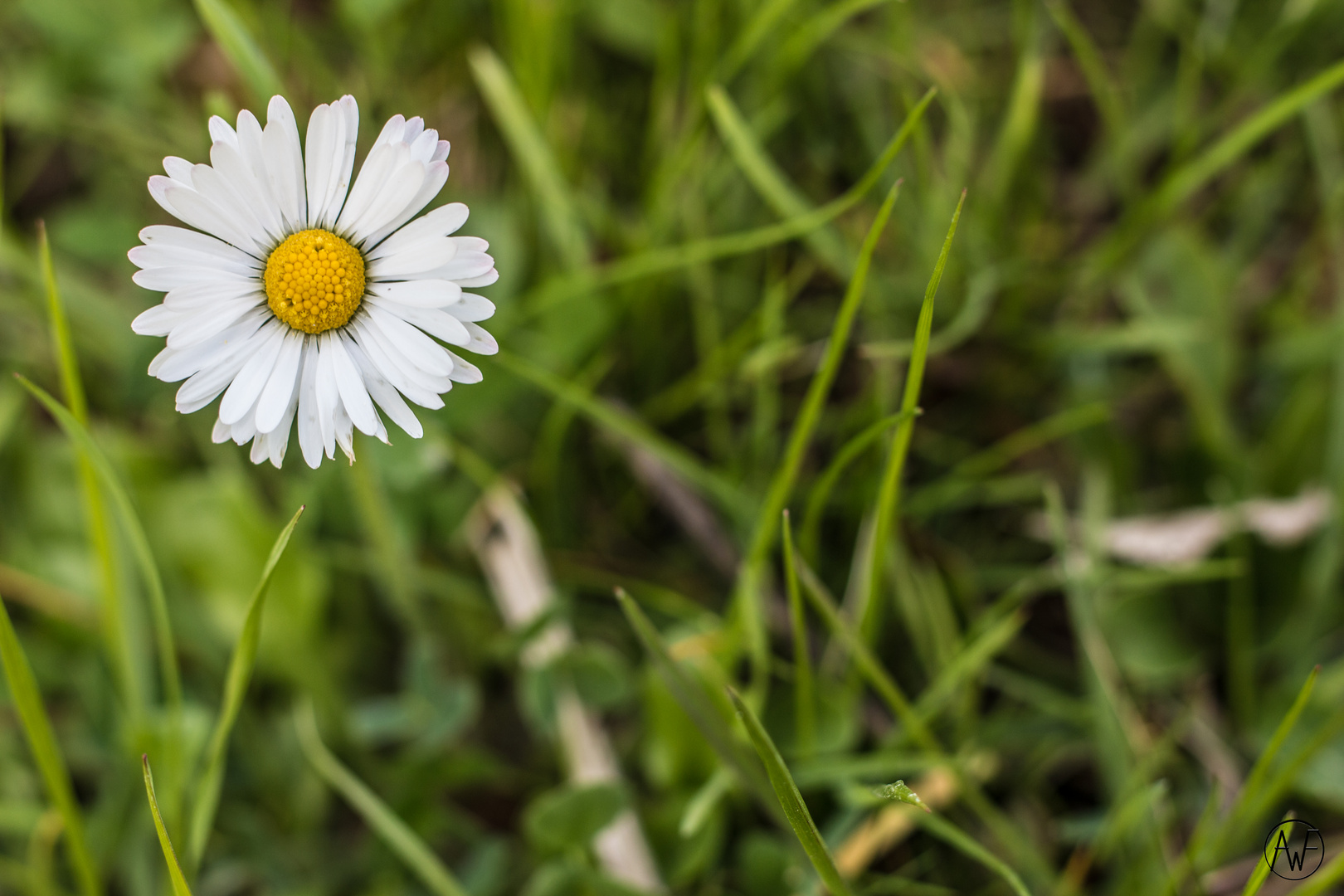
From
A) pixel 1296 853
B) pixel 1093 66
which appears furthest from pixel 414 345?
pixel 1296 853

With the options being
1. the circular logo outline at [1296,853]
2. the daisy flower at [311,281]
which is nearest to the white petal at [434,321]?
the daisy flower at [311,281]

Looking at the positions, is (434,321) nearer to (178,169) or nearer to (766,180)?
(178,169)

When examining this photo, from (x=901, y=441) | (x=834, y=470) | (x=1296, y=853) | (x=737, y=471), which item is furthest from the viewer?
(x=737, y=471)

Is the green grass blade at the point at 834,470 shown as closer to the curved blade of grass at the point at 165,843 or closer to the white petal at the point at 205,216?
the white petal at the point at 205,216

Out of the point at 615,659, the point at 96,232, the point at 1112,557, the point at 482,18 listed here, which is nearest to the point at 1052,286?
the point at 1112,557

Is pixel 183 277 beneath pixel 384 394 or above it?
above

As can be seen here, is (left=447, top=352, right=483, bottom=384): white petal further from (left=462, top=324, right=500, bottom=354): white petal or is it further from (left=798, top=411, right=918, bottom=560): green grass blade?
(left=798, top=411, right=918, bottom=560): green grass blade
